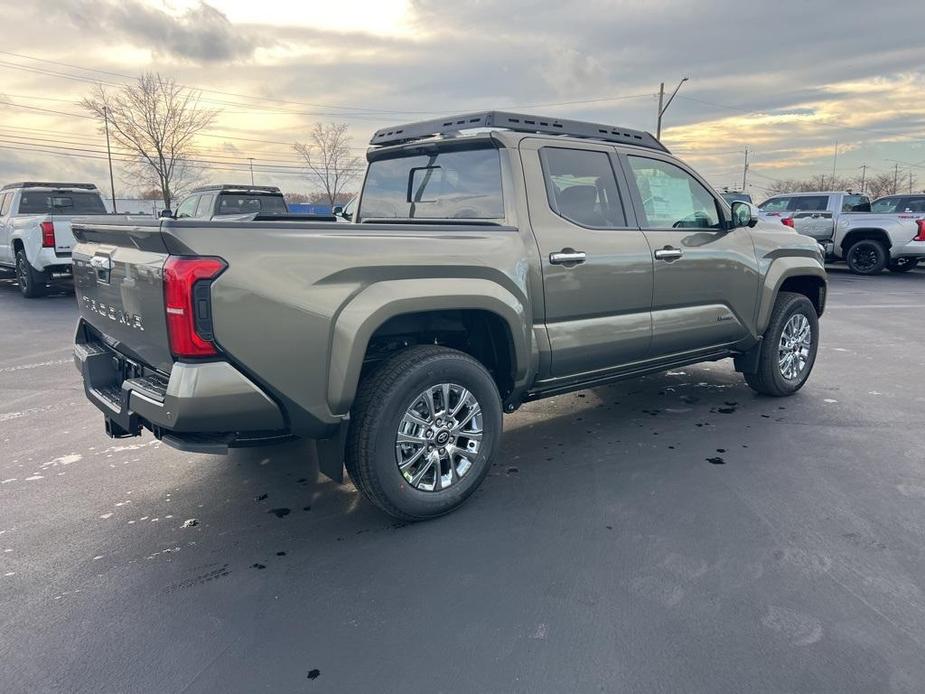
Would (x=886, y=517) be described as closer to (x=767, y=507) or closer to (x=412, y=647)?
(x=767, y=507)

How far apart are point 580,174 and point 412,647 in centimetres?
285

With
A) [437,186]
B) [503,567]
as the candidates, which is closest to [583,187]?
[437,186]

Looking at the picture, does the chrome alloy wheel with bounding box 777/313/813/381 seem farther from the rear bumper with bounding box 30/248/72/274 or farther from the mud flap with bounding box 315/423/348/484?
the rear bumper with bounding box 30/248/72/274

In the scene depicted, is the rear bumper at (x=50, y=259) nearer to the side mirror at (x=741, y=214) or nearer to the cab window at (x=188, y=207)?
the cab window at (x=188, y=207)

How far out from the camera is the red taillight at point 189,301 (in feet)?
8.56

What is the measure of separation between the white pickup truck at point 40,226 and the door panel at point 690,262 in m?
10.1

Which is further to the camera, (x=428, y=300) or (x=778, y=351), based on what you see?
(x=778, y=351)

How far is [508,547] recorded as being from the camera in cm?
313

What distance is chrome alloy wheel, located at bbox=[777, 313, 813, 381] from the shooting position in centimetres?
545

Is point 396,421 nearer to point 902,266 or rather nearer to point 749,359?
point 749,359

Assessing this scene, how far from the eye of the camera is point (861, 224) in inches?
612

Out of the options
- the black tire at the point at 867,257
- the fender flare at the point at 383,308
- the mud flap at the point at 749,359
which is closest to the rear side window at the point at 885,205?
the black tire at the point at 867,257

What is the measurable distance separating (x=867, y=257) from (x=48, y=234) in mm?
17100

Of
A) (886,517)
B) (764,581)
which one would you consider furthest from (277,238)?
(886,517)
